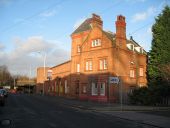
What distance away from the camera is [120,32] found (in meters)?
48.0

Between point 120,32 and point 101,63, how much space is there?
564cm

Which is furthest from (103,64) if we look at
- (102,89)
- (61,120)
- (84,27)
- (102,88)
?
(61,120)

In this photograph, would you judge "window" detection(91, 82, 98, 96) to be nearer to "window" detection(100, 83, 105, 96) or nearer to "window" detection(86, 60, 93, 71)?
"window" detection(100, 83, 105, 96)

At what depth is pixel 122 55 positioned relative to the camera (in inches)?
1892

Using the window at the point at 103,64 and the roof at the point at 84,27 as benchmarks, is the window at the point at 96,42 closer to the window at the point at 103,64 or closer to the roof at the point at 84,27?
the window at the point at 103,64

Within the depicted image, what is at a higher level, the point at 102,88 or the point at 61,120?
the point at 102,88

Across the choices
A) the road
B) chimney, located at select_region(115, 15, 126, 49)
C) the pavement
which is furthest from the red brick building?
the road

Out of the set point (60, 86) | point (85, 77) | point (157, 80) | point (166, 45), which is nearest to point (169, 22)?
point (166, 45)

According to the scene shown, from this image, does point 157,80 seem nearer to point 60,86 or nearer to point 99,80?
point 99,80

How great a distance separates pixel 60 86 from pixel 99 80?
59.1ft

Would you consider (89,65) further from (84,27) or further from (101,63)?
(84,27)

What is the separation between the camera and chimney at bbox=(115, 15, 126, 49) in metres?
47.5

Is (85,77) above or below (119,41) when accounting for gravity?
below

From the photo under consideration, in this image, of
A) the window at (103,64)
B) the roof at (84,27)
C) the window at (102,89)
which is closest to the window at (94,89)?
the window at (102,89)
